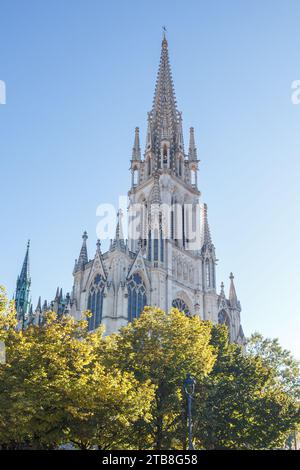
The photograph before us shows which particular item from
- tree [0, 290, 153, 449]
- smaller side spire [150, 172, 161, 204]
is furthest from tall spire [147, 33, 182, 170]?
tree [0, 290, 153, 449]

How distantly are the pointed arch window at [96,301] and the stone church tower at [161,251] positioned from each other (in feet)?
0.32

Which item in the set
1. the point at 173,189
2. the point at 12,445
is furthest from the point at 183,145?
the point at 12,445

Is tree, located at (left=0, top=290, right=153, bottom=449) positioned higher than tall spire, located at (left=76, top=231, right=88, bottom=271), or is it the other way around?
tall spire, located at (left=76, top=231, right=88, bottom=271)

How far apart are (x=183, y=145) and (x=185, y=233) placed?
14.6 m

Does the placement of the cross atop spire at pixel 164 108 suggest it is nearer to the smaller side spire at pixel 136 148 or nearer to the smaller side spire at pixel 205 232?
the smaller side spire at pixel 136 148

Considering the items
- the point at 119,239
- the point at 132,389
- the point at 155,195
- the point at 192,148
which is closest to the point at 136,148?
the point at 192,148

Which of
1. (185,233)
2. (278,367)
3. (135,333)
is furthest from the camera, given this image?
(185,233)

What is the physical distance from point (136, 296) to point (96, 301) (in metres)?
3.95

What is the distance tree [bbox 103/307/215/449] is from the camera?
2470cm

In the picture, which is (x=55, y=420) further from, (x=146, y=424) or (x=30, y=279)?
(x=30, y=279)

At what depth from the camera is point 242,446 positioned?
27406 mm

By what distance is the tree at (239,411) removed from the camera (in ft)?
86.4

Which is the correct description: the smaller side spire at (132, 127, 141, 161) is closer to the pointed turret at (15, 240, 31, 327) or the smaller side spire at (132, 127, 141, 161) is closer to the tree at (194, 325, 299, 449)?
the pointed turret at (15, 240, 31, 327)
